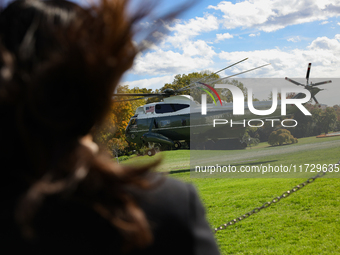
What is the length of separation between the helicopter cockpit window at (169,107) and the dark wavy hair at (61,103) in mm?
18201

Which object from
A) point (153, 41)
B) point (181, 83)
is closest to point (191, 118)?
point (153, 41)

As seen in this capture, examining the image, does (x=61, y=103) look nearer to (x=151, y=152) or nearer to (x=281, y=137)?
(x=151, y=152)

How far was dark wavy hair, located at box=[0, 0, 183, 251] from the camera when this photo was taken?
25.5 inches

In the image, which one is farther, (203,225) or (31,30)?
(203,225)

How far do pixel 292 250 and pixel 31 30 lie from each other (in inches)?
200

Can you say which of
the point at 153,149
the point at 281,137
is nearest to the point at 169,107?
the point at 153,149

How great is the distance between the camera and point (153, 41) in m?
0.83

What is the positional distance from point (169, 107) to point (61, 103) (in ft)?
60.3

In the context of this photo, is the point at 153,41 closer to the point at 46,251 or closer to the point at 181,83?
the point at 46,251

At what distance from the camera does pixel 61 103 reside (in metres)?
0.68

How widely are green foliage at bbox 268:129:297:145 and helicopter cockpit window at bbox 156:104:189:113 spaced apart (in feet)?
27.2

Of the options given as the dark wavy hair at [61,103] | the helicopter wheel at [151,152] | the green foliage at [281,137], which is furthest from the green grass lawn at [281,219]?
the green foliage at [281,137]

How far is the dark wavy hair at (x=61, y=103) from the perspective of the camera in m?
0.65

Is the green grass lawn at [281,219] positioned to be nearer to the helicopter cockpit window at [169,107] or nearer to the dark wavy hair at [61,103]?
the dark wavy hair at [61,103]
